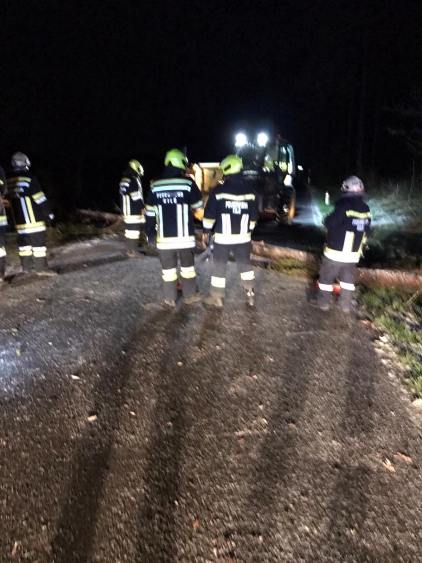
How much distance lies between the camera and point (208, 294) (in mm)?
6094

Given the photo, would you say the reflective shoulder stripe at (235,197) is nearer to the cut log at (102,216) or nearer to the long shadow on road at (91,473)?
the long shadow on road at (91,473)

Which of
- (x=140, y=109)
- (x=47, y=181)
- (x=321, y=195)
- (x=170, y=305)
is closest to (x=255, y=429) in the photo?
(x=170, y=305)

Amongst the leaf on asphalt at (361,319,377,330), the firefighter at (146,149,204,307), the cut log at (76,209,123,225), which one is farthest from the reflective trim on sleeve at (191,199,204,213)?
the cut log at (76,209,123,225)

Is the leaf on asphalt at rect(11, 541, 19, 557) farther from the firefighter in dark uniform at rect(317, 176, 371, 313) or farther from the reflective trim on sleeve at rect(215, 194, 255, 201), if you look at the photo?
the firefighter in dark uniform at rect(317, 176, 371, 313)

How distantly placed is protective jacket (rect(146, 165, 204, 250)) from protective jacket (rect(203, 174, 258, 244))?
0.23 metres

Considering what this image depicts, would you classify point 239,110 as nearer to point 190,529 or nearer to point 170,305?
point 170,305

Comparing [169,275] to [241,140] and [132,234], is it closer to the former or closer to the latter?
[132,234]

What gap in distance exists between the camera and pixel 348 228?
204 inches

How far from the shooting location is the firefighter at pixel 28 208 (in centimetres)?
649

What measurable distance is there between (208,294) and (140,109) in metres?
39.7

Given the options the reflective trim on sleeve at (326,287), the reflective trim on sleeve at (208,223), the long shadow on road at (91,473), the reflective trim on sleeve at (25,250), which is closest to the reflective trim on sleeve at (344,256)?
the reflective trim on sleeve at (326,287)

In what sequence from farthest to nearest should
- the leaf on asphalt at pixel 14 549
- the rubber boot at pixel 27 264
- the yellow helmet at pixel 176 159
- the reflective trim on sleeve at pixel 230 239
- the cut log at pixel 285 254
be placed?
the cut log at pixel 285 254
the rubber boot at pixel 27 264
the reflective trim on sleeve at pixel 230 239
the yellow helmet at pixel 176 159
the leaf on asphalt at pixel 14 549

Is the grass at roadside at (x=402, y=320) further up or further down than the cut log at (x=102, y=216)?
further up

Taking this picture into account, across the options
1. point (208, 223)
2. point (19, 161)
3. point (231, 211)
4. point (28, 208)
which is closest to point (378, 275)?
point (231, 211)
